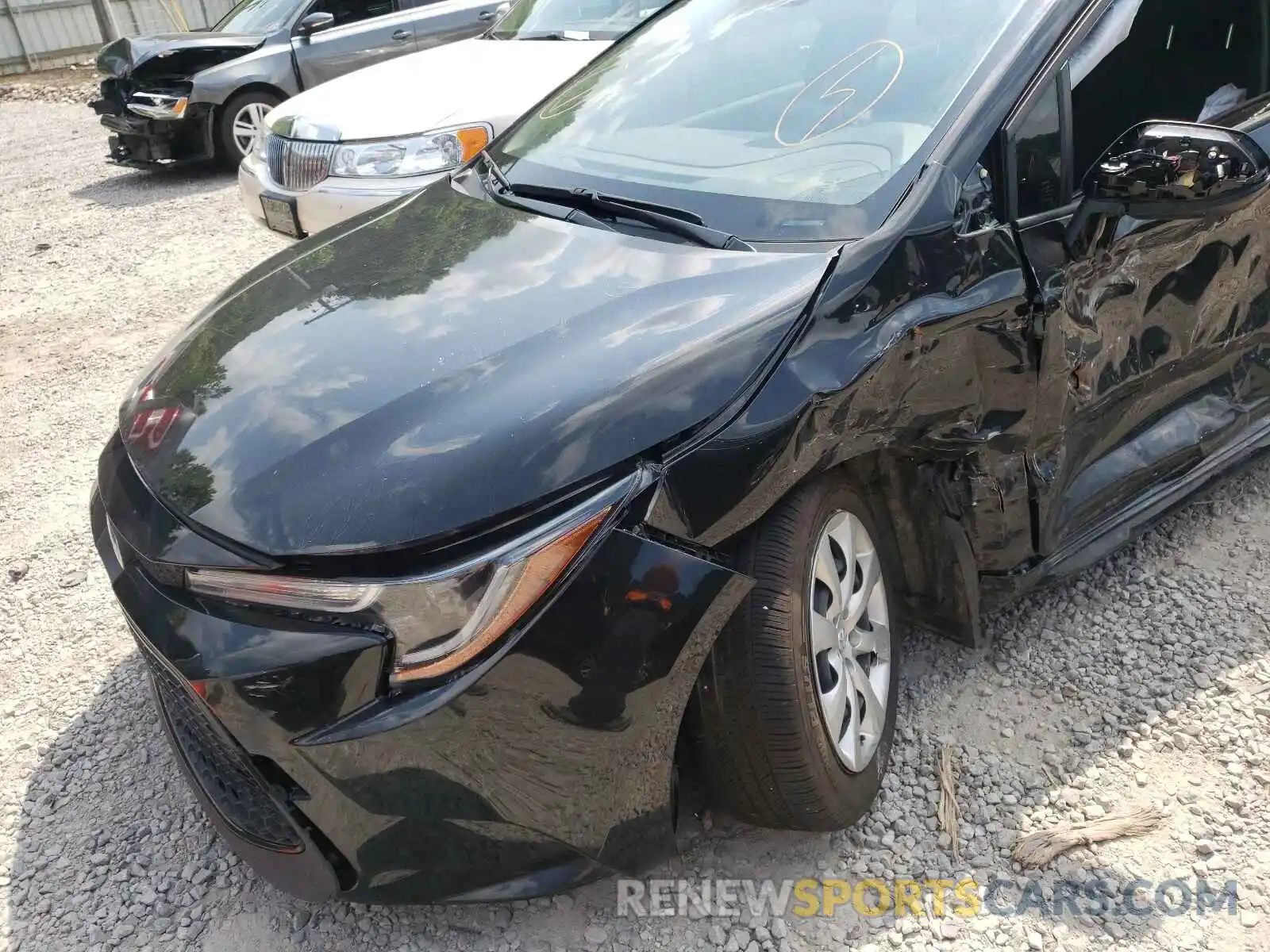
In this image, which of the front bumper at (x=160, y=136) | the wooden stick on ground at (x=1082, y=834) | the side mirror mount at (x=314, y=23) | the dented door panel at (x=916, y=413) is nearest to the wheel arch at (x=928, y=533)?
the dented door panel at (x=916, y=413)

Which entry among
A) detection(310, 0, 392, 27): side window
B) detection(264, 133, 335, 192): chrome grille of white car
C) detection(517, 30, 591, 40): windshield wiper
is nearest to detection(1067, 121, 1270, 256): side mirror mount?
detection(264, 133, 335, 192): chrome grille of white car

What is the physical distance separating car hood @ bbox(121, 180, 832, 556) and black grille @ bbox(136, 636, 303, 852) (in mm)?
317

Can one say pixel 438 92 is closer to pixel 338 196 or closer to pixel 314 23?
pixel 338 196

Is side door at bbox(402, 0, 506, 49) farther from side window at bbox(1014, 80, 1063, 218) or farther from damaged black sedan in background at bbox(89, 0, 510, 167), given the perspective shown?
side window at bbox(1014, 80, 1063, 218)

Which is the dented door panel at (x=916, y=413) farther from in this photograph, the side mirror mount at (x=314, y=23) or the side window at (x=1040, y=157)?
the side mirror mount at (x=314, y=23)

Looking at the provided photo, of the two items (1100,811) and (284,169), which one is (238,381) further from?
(284,169)

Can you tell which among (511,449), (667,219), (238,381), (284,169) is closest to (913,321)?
(667,219)

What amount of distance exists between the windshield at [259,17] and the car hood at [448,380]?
7.19m

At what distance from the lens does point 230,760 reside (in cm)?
175

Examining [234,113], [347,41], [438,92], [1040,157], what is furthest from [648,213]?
[234,113]

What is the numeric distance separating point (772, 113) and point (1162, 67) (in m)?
1.03

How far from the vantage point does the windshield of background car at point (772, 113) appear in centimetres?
210

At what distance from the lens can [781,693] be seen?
1801mm

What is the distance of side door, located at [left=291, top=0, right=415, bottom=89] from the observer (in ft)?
26.4
